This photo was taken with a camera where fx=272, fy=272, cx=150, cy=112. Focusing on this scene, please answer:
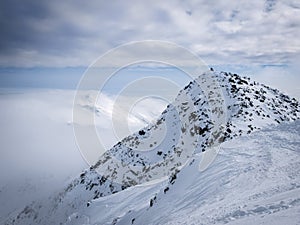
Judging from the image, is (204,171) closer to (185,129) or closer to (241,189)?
(241,189)

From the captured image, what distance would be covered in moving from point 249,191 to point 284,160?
533 cm

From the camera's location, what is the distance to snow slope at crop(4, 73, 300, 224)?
1325 centimetres

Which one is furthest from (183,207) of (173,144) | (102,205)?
(173,144)

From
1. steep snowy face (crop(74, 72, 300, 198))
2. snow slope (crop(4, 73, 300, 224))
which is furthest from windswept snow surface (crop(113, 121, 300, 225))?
steep snowy face (crop(74, 72, 300, 198))

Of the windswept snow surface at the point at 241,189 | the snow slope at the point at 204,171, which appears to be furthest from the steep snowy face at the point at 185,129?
the windswept snow surface at the point at 241,189

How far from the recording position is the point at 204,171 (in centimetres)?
1995

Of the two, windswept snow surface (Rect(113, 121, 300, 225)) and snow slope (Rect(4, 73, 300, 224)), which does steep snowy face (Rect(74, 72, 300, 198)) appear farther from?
windswept snow surface (Rect(113, 121, 300, 225))

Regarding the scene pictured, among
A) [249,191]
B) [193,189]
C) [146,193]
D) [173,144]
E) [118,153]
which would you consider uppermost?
[118,153]

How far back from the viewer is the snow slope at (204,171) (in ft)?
43.5

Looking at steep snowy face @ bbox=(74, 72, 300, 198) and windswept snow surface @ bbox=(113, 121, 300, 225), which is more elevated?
steep snowy face @ bbox=(74, 72, 300, 198)

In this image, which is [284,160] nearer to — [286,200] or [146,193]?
[286,200]

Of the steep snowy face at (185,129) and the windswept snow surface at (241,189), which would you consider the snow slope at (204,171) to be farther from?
the steep snowy face at (185,129)

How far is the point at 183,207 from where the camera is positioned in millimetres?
16109

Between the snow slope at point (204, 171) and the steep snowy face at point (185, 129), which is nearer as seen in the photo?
the snow slope at point (204, 171)
